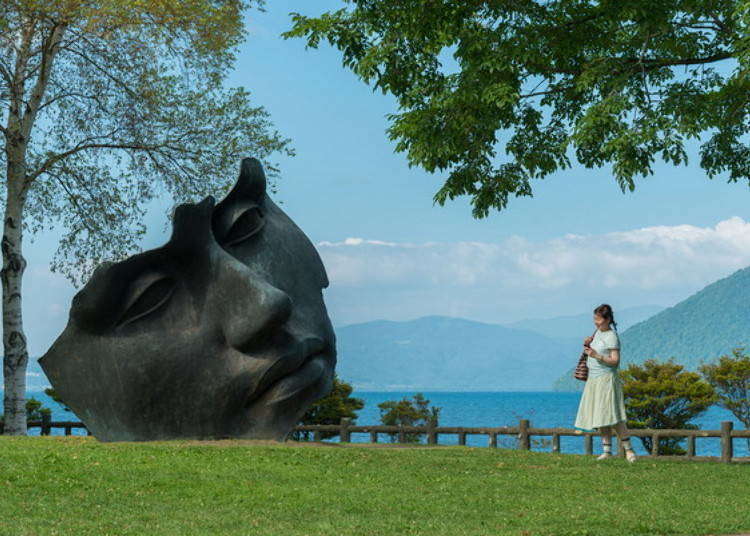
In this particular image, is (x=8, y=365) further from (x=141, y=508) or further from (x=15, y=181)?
(x=141, y=508)

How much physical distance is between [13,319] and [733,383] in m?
22.4

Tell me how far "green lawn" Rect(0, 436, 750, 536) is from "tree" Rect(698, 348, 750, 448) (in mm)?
16784

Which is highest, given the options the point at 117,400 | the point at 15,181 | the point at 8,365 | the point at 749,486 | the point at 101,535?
the point at 15,181

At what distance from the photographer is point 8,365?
26.8 meters

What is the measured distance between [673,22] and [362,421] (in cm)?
13333

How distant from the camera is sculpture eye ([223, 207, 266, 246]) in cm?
1893

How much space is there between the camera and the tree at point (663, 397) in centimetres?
3136

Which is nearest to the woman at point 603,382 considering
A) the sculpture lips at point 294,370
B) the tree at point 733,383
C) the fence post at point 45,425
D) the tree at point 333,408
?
the sculpture lips at point 294,370

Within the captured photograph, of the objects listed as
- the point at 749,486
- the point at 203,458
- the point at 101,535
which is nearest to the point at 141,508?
the point at 101,535

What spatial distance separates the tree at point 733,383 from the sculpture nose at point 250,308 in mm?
20239

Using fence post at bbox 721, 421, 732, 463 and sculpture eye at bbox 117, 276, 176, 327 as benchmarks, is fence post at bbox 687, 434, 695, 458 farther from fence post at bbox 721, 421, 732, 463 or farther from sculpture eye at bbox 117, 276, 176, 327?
sculpture eye at bbox 117, 276, 176, 327

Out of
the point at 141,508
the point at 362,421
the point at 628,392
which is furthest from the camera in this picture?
the point at 362,421

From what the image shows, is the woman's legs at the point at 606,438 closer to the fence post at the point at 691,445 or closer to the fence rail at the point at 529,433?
the fence rail at the point at 529,433

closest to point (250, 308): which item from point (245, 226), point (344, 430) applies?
point (245, 226)
